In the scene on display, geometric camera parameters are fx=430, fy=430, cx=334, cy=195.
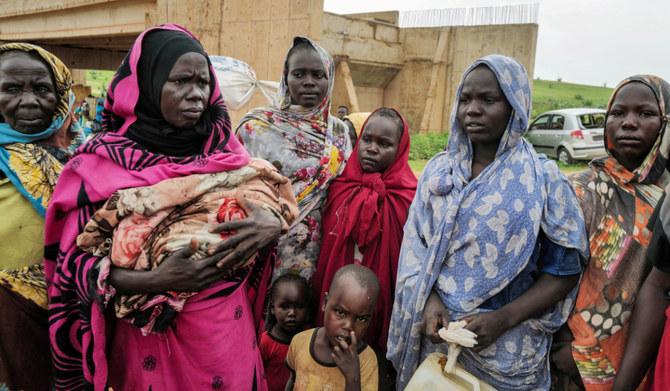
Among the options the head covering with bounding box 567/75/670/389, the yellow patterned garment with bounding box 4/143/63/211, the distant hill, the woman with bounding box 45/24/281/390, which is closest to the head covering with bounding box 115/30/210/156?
the woman with bounding box 45/24/281/390

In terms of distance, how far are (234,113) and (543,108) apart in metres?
19.5

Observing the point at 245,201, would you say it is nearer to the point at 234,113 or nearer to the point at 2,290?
the point at 2,290

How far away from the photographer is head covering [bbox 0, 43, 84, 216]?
1.87 meters

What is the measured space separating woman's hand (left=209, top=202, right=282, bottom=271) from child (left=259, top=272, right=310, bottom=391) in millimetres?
929

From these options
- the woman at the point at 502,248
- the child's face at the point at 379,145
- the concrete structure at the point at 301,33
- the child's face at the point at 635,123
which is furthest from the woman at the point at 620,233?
the concrete structure at the point at 301,33

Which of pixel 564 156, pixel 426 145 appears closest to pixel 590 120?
pixel 564 156

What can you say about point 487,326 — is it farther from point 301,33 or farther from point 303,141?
point 301,33

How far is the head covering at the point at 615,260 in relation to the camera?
6.05ft

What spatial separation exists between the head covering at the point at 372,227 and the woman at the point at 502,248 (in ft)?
1.60

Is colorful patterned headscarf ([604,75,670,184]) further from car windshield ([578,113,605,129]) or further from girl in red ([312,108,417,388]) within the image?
car windshield ([578,113,605,129])

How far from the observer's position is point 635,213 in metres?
1.90

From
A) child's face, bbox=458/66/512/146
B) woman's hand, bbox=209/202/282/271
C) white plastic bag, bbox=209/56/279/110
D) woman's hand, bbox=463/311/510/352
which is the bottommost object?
woman's hand, bbox=463/311/510/352

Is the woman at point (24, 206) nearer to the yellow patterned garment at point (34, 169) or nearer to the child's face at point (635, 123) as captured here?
the yellow patterned garment at point (34, 169)

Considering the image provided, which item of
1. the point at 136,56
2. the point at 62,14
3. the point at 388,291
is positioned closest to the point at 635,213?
the point at 388,291
